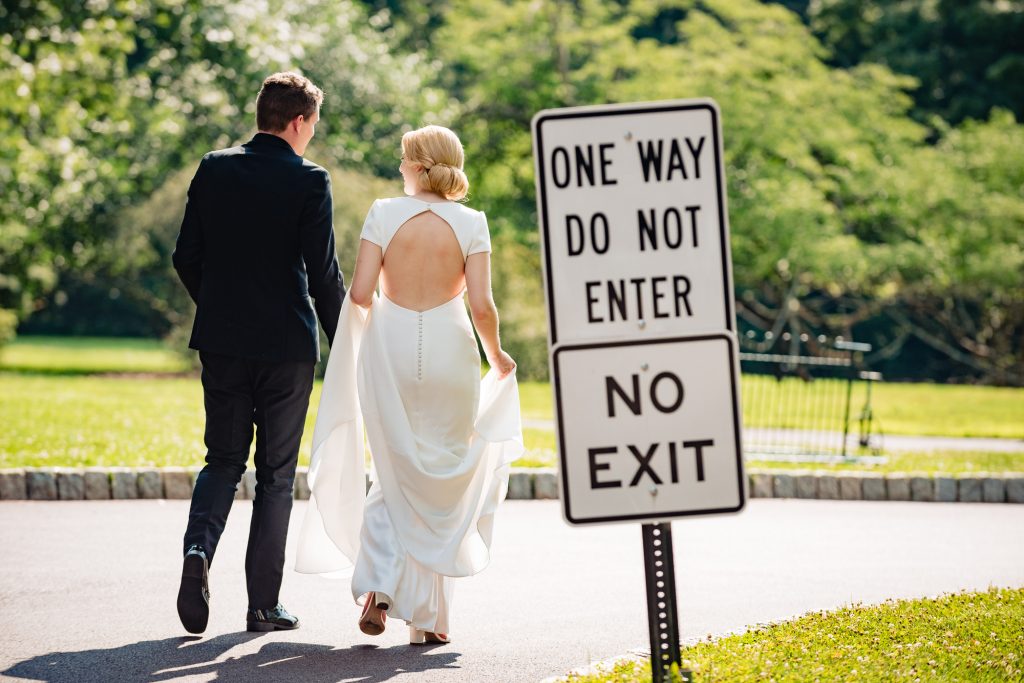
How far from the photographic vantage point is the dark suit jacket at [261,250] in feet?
19.3

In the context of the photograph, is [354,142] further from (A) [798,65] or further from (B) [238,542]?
(B) [238,542]

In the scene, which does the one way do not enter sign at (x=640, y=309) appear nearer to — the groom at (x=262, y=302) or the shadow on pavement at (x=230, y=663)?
the shadow on pavement at (x=230, y=663)

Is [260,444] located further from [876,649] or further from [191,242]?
[876,649]

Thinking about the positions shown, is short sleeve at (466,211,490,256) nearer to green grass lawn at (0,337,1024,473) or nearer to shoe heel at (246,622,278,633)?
shoe heel at (246,622,278,633)

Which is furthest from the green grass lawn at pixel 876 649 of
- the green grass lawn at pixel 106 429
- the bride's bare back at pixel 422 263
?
the green grass lawn at pixel 106 429

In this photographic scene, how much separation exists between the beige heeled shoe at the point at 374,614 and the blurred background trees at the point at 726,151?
65.2 feet

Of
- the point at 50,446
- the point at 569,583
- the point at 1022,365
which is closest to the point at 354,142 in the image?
the point at 1022,365

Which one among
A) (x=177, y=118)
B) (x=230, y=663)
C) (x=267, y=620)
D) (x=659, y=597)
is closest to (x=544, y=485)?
(x=267, y=620)

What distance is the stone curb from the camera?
31.3 feet

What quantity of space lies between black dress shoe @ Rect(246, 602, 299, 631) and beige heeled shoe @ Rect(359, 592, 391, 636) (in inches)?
22.0

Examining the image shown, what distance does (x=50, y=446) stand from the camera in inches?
431

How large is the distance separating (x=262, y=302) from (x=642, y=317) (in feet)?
7.37

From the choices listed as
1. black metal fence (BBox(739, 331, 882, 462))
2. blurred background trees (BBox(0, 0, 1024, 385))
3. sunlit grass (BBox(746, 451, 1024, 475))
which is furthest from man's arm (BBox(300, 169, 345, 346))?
blurred background trees (BBox(0, 0, 1024, 385))

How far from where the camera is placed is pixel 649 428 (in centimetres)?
415
